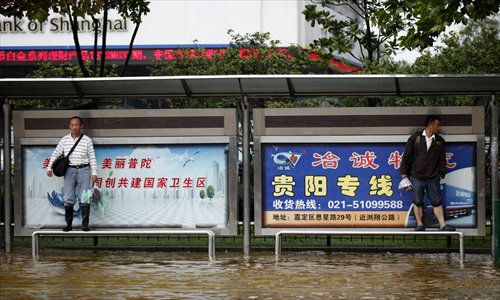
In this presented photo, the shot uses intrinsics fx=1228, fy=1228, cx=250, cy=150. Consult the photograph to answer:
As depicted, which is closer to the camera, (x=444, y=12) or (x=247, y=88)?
(x=247, y=88)

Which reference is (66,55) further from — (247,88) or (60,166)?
(247,88)

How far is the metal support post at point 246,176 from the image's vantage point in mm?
17750

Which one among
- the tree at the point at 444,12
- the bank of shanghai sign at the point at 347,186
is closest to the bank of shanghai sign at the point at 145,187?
the bank of shanghai sign at the point at 347,186

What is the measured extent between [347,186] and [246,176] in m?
1.48

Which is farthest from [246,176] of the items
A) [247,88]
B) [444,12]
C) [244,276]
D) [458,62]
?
[458,62]

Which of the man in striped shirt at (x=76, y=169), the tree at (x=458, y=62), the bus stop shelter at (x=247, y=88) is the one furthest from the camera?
the tree at (x=458, y=62)

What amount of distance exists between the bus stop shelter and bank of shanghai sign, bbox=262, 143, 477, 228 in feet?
1.28

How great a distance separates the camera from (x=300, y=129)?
17.8 m

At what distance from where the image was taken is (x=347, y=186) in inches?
705

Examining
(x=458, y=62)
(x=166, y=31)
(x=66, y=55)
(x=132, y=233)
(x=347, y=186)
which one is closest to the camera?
(x=132, y=233)

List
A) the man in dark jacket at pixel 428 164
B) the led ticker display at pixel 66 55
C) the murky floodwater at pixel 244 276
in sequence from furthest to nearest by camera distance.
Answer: the led ticker display at pixel 66 55 < the man in dark jacket at pixel 428 164 < the murky floodwater at pixel 244 276

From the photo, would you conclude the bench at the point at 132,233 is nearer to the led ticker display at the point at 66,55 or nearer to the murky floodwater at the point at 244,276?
the murky floodwater at the point at 244,276

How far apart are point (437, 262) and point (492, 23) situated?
46797mm

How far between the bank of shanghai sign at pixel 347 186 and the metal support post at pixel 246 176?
25 centimetres
